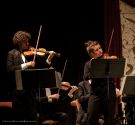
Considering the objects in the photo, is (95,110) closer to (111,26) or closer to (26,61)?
(26,61)

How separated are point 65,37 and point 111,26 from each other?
855mm

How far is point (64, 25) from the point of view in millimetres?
7375

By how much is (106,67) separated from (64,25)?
7.60ft

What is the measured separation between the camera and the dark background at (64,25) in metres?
7.16

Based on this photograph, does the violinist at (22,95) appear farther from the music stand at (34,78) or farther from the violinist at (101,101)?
the violinist at (101,101)

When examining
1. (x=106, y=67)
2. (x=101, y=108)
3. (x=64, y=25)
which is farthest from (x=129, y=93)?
(x=64, y=25)

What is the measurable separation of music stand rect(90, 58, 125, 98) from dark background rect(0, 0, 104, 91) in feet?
7.16

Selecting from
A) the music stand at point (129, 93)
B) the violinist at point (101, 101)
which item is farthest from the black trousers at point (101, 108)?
the music stand at point (129, 93)

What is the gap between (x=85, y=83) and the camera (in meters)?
6.38

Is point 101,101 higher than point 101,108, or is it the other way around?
point 101,101

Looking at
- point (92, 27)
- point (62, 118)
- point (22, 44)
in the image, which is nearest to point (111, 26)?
point (92, 27)

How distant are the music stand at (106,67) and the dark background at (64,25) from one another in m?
2.18

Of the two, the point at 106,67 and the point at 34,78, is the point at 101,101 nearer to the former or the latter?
the point at 106,67

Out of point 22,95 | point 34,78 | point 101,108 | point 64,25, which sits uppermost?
point 64,25
